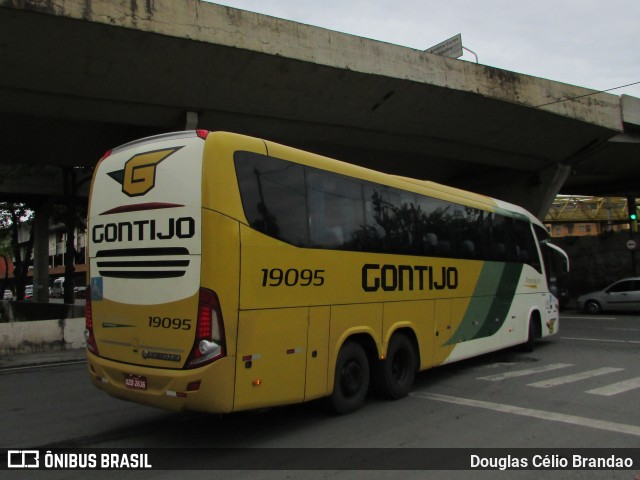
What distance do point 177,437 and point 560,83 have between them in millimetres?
18328

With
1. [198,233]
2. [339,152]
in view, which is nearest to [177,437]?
[198,233]

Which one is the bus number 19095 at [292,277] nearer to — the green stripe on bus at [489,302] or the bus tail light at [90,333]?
the bus tail light at [90,333]

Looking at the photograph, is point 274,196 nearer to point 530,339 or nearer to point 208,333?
point 208,333

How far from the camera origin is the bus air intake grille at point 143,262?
5215 mm

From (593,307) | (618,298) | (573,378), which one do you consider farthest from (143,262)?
(593,307)

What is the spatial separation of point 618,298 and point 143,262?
22213 mm

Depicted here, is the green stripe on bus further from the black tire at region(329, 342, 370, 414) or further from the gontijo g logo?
the gontijo g logo

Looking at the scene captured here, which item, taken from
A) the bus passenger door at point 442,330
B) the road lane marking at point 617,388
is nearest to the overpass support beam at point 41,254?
the bus passenger door at point 442,330

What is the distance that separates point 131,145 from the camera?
597 centimetres

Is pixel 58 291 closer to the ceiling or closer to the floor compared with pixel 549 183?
closer to the floor

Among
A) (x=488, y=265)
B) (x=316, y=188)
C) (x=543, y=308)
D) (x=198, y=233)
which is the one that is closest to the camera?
(x=198, y=233)

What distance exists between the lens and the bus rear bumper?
16.2ft

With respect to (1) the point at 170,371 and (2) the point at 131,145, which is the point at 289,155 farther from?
(1) the point at 170,371

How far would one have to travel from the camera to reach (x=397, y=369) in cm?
757
